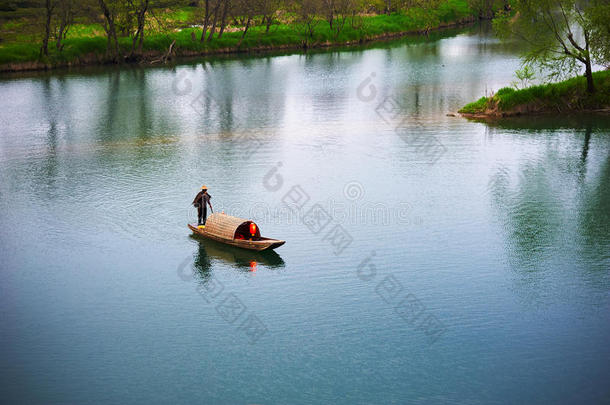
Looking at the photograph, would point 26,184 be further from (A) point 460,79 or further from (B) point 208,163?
(A) point 460,79

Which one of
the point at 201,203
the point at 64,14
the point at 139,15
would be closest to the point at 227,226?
the point at 201,203

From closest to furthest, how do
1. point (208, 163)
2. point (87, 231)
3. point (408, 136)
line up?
point (87, 231) → point (208, 163) → point (408, 136)

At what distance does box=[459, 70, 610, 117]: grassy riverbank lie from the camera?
2073 inches

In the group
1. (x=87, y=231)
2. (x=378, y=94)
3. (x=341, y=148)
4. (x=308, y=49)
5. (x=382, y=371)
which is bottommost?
(x=382, y=371)

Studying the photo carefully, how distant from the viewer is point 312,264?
2756 centimetres

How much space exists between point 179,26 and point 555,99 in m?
73.9

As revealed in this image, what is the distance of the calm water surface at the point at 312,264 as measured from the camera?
20.1 meters

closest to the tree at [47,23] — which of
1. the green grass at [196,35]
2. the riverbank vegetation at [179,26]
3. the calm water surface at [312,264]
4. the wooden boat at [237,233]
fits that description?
the riverbank vegetation at [179,26]

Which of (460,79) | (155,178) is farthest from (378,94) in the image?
(155,178)

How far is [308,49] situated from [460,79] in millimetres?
39491

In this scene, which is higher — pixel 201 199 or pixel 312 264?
pixel 201 199

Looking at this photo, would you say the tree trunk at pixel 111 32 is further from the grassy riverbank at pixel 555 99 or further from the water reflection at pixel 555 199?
the water reflection at pixel 555 199

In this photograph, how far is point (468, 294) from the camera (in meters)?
24.7

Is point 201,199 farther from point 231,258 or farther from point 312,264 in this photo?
point 312,264
